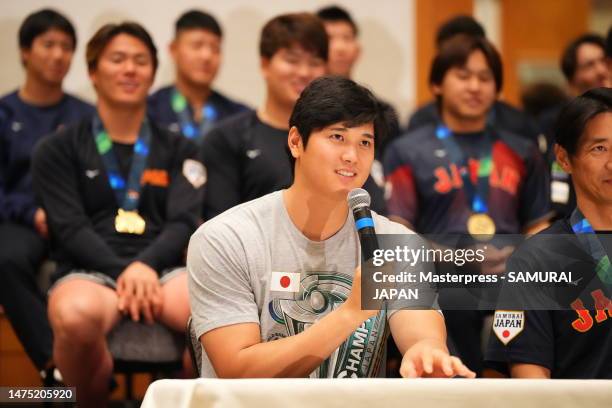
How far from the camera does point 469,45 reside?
3.60 meters

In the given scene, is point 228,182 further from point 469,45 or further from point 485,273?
point 485,273

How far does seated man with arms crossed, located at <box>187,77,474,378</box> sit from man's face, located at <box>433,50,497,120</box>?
4.48 ft

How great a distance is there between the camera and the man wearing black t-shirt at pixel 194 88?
4137 millimetres

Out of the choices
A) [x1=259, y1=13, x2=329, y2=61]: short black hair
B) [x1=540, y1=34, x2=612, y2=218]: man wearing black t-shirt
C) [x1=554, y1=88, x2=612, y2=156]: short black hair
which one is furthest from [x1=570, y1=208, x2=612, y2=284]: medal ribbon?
[x1=540, y1=34, x2=612, y2=218]: man wearing black t-shirt

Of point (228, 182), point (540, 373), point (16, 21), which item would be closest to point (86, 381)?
point (228, 182)

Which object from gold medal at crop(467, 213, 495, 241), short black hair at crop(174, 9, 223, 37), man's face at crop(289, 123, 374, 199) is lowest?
gold medal at crop(467, 213, 495, 241)

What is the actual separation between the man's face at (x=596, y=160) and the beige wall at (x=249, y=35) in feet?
8.35

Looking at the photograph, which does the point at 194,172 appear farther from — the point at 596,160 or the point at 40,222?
the point at 596,160

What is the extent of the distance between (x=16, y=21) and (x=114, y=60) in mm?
987

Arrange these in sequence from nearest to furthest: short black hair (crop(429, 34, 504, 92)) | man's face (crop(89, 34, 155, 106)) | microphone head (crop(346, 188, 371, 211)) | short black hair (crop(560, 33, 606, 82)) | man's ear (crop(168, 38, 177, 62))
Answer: microphone head (crop(346, 188, 371, 211))
man's face (crop(89, 34, 155, 106))
short black hair (crop(429, 34, 504, 92))
short black hair (crop(560, 33, 606, 82))
man's ear (crop(168, 38, 177, 62))

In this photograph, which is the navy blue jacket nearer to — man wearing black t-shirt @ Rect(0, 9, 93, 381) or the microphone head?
man wearing black t-shirt @ Rect(0, 9, 93, 381)

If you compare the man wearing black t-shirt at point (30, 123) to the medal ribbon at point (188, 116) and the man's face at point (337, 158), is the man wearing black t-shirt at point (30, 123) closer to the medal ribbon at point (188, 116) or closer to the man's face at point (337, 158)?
the medal ribbon at point (188, 116)

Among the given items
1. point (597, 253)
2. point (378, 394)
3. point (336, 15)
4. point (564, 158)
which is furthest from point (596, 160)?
point (336, 15)

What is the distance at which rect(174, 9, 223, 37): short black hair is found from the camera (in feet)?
13.8
